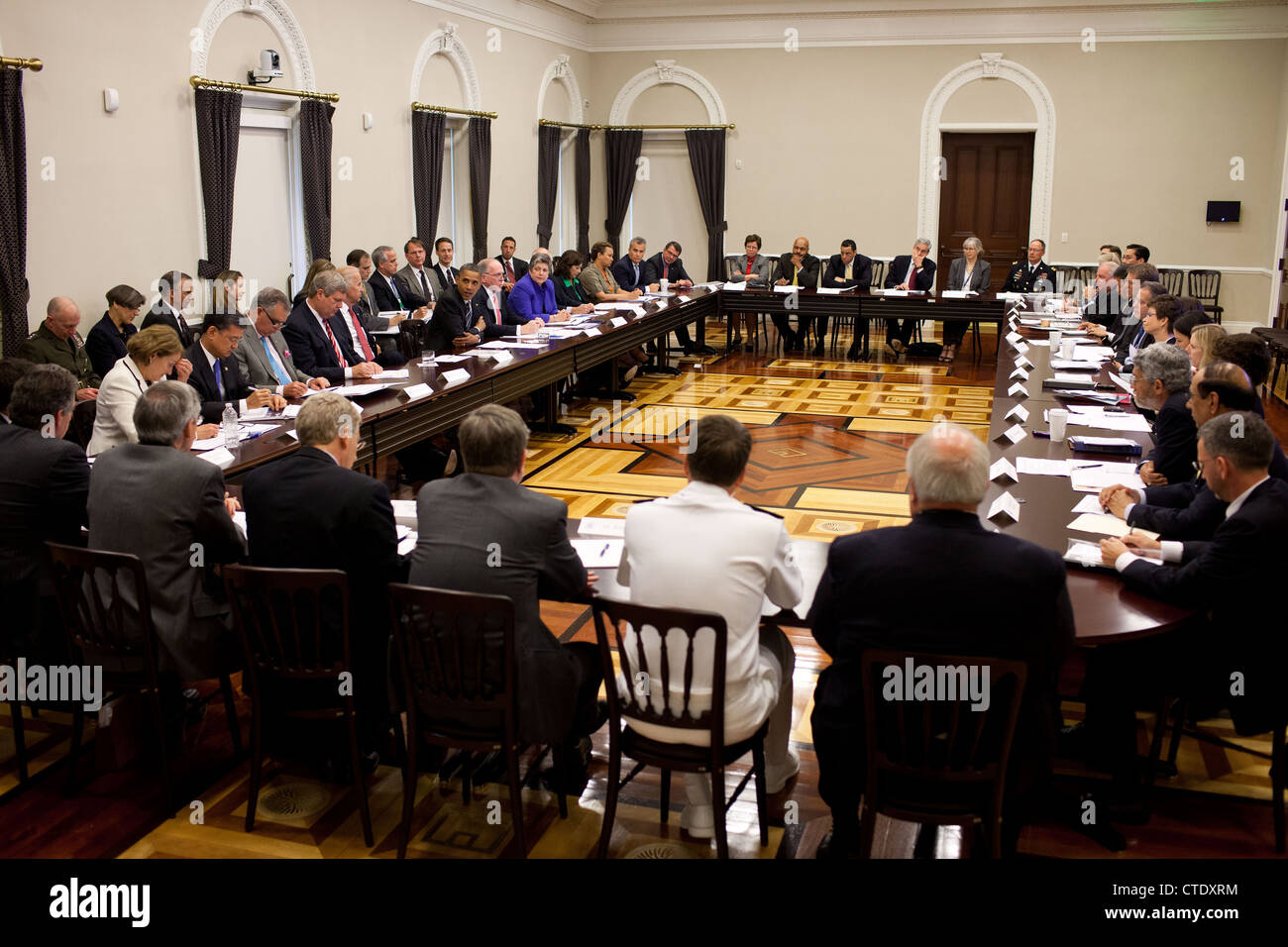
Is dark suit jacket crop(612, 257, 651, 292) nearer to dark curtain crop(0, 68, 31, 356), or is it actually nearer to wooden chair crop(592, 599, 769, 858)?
dark curtain crop(0, 68, 31, 356)

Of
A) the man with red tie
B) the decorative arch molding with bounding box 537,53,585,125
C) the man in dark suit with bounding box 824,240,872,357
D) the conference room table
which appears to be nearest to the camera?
the conference room table

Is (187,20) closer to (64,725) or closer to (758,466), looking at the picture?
(758,466)

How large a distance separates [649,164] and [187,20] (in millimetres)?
7822

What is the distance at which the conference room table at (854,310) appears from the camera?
9.74ft

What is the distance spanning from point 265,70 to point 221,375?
3.95 m

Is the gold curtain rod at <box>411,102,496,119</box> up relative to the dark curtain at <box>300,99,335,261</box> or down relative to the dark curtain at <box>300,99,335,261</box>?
up

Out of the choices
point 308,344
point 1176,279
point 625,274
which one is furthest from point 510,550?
point 1176,279

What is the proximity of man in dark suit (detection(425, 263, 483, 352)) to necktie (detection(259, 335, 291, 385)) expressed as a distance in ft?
5.70

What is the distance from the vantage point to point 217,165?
25.9 feet

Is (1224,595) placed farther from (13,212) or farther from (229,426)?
(13,212)

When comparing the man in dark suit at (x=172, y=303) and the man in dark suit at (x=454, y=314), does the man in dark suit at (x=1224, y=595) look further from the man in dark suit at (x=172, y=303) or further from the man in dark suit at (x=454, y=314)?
the man in dark suit at (x=172, y=303)

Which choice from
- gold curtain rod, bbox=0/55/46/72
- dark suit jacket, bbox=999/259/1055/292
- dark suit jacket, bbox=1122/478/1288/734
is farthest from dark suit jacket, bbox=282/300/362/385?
dark suit jacket, bbox=999/259/1055/292

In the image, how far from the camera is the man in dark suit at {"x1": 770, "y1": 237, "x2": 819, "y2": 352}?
12.1 metres
